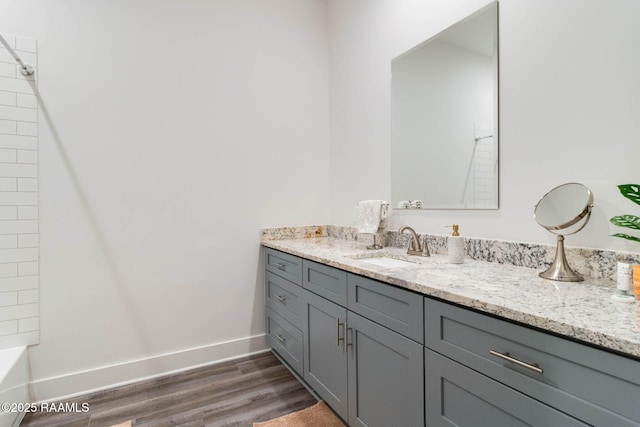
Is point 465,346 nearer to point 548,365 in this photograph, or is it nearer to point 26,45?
point 548,365

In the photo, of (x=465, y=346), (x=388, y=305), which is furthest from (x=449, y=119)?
(x=465, y=346)

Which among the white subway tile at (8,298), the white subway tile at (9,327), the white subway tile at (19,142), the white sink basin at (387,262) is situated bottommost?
the white subway tile at (9,327)

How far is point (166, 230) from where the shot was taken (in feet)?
7.42

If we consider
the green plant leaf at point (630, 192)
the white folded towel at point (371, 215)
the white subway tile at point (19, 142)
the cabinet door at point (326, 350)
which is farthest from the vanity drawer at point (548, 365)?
the white subway tile at point (19, 142)

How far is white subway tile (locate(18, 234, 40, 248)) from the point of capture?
188 cm

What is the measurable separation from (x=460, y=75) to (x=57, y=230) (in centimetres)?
251

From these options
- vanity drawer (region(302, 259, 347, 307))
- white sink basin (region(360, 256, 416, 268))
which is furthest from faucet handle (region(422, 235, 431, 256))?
vanity drawer (region(302, 259, 347, 307))

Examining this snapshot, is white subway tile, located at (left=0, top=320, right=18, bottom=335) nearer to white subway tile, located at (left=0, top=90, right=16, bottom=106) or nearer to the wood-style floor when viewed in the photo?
the wood-style floor

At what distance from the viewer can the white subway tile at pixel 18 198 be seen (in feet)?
6.02

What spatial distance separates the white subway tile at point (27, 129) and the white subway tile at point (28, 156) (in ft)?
0.34

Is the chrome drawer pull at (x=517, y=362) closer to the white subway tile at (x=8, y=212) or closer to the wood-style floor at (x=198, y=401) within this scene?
the wood-style floor at (x=198, y=401)

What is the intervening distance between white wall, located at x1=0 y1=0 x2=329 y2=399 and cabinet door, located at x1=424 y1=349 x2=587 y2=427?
5.73 ft

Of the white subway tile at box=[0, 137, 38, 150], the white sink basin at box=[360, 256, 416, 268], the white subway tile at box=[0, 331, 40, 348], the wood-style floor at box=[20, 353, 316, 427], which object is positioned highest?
the white subway tile at box=[0, 137, 38, 150]

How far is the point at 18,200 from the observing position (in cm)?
187
